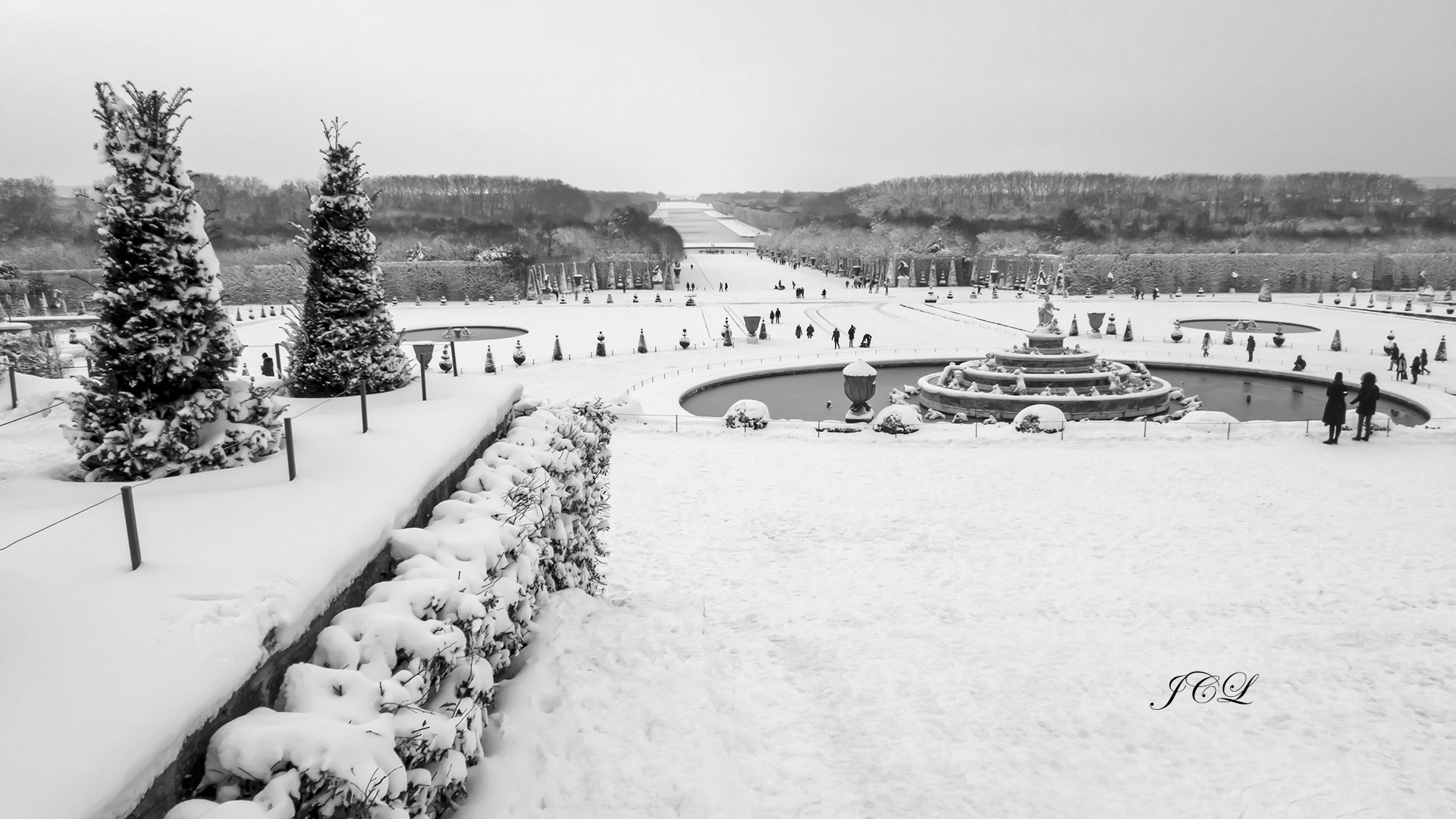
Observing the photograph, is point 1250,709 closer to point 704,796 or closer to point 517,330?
point 704,796

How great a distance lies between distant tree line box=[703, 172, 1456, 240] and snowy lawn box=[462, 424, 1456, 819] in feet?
310

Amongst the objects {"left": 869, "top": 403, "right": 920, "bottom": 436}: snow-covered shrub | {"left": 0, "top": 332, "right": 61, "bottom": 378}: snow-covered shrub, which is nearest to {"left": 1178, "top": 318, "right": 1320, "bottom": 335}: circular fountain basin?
{"left": 869, "top": 403, "right": 920, "bottom": 436}: snow-covered shrub

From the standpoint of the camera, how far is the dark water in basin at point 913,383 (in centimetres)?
2484

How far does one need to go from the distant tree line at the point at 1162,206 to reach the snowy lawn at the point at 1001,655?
94.6 metres

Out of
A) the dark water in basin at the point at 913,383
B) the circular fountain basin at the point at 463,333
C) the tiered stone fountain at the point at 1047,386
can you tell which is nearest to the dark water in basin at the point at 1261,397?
the dark water in basin at the point at 913,383

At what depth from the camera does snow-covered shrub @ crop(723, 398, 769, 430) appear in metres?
20.3

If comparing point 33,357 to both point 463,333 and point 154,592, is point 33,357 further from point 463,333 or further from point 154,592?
point 463,333

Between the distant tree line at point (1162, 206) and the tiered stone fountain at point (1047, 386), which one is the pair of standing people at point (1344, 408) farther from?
the distant tree line at point (1162, 206)

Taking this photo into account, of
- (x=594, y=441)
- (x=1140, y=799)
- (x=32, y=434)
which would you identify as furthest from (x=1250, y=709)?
(x=32, y=434)

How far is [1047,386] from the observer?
25.8 meters

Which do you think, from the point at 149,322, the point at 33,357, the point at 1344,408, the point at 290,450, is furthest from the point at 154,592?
the point at 33,357

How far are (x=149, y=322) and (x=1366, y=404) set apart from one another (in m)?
19.9

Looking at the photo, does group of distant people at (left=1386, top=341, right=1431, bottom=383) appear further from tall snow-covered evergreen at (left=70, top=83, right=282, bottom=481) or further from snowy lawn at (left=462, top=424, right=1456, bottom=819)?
tall snow-covered evergreen at (left=70, top=83, right=282, bottom=481)

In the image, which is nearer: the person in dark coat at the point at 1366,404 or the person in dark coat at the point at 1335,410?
the person in dark coat at the point at 1366,404
